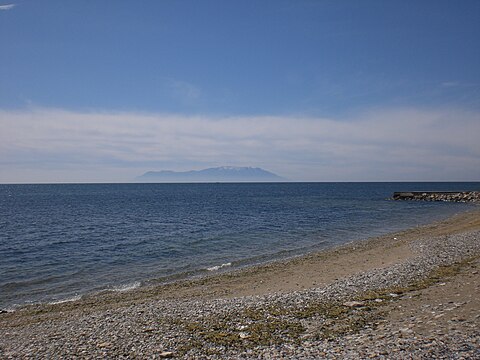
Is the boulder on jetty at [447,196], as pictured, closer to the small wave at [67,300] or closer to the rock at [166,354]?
the small wave at [67,300]

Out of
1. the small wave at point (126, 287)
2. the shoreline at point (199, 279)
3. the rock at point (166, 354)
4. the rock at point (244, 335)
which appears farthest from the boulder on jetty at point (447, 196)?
the rock at point (166, 354)

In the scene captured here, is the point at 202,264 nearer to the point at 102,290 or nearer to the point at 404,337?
the point at 102,290

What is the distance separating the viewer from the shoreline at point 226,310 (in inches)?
432

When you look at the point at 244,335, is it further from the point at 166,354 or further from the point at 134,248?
the point at 134,248

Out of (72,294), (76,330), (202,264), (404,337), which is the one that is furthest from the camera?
(202,264)

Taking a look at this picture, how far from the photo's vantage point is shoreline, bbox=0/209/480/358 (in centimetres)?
Answer: 1096

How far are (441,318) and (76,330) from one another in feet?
38.1

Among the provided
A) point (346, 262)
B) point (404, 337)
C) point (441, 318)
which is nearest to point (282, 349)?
point (404, 337)

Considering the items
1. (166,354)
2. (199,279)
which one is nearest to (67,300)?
(199,279)

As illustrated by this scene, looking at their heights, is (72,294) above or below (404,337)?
below

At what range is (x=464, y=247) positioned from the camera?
25016 millimetres

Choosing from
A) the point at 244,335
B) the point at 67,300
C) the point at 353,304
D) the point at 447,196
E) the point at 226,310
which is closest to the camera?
the point at 244,335

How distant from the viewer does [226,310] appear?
13914 mm

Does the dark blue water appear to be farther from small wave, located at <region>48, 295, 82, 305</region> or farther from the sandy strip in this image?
the sandy strip
